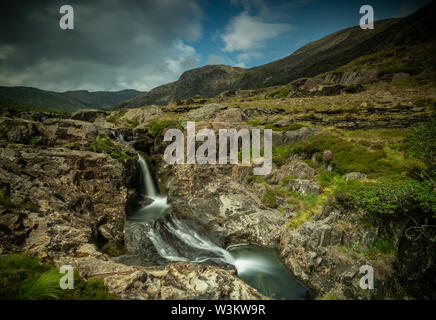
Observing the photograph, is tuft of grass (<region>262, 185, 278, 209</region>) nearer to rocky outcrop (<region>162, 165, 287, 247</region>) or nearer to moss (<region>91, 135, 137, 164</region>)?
rocky outcrop (<region>162, 165, 287, 247</region>)

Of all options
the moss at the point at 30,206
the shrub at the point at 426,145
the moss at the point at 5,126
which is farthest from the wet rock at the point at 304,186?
the moss at the point at 5,126

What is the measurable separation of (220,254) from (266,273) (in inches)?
105

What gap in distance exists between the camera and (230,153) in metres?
16.5

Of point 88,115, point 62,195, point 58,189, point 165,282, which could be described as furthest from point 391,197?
point 88,115

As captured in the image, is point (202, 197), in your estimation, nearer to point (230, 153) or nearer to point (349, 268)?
point (230, 153)

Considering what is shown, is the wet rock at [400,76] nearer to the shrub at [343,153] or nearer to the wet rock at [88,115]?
the shrub at [343,153]

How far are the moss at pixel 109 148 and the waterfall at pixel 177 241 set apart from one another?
4502mm

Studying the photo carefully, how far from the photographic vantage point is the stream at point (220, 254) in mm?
7801

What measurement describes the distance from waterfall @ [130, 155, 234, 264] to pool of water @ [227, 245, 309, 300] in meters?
0.77

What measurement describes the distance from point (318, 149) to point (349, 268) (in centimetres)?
924

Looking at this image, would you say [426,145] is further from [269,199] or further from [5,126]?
[5,126]

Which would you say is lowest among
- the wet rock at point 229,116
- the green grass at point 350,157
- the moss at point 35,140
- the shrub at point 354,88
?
the green grass at point 350,157

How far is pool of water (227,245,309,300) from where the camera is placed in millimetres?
7484
